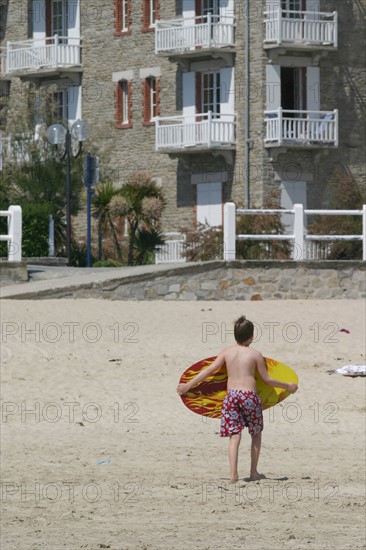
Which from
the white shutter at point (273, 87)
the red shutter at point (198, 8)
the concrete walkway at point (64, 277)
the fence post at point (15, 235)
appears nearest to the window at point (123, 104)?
the red shutter at point (198, 8)

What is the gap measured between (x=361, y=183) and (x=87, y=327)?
22.7 metres

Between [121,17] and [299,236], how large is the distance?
19836 millimetres

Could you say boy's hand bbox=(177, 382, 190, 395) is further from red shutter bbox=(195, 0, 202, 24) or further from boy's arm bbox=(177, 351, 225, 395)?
red shutter bbox=(195, 0, 202, 24)

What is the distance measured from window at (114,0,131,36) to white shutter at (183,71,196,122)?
2717 mm

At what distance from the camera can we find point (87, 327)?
74.8 ft

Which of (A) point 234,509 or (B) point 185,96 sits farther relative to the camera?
(B) point 185,96

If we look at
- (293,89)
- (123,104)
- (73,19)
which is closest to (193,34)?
(293,89)

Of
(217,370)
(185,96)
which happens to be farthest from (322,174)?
(217,370)

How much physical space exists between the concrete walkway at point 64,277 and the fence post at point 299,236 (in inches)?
97.3

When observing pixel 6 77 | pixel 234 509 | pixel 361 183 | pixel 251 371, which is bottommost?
pixel 234 509

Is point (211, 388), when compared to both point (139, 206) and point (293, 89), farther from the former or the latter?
point (293, 89)

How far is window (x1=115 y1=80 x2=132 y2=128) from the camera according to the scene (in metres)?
46.9

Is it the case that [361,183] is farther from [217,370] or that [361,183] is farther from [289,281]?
[217,370]

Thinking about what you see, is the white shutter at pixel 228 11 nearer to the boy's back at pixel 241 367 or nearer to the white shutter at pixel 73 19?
the white shutter at pixel 73 19
